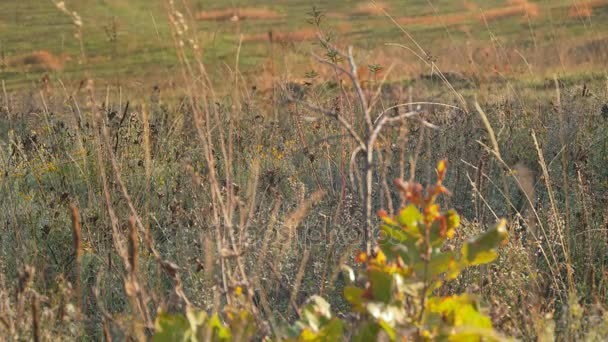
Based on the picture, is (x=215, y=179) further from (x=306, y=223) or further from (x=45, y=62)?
(x=45, y=62)

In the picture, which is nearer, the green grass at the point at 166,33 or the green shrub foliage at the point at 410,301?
the green shrub foliage at the point at 410,301

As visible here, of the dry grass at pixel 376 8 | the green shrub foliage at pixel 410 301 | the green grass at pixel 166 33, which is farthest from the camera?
the green grass at pixel 166 33

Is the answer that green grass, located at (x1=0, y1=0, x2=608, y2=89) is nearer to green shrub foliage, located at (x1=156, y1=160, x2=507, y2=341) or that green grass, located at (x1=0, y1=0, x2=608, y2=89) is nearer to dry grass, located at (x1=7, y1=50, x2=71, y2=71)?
dry grass, located at (x1=7, y1=50, x2=71, y2=71)

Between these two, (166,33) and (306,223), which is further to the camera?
(166,33)

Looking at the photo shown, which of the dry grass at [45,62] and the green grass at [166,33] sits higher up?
the dry grass at [45,62]

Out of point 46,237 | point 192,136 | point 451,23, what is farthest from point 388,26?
point 46,237

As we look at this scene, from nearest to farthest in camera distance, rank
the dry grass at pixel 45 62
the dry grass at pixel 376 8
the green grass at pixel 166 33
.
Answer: the dry grass at pixel 45 62 → the dry grass at pixel 376 8 → the green grass at pixel 166 33

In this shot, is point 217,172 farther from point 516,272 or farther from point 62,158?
point 516,272

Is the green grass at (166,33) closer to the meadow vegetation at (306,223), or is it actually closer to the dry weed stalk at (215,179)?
the meadow vegetation at (306,223)

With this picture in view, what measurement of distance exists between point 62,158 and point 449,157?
7.59 feet

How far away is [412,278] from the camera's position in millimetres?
1509

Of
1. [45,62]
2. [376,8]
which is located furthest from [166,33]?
[376,8]

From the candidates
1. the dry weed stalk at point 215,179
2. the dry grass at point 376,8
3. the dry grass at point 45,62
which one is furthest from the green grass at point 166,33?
the dry weed stalk at point 215,179

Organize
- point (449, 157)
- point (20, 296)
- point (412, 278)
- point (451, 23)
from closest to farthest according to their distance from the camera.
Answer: point (412, 278), point (20, 296), point (449, 157), point (451, 23)
